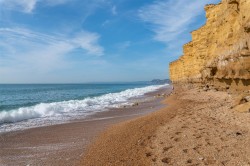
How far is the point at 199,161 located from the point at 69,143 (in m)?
4.65

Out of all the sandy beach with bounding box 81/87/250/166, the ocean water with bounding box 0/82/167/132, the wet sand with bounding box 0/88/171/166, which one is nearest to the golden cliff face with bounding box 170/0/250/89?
the sandy beach with bounding box 81/87/250/166

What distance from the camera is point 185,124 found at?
9.25 meters

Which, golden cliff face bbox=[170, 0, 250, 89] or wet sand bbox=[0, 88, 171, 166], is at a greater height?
golden cliff face bbox=[170, 0, 250, 89]

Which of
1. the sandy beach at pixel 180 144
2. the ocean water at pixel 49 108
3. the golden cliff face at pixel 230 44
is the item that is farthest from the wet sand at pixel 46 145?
the golden cliff face at pixel 230 44

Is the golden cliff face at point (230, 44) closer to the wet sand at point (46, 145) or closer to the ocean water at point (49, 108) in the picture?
the ocean water at point (49, 108)

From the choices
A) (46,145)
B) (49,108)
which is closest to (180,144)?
(46,145)

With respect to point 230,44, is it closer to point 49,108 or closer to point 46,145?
point 49,108

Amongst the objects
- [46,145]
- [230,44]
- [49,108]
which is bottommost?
[46,145]

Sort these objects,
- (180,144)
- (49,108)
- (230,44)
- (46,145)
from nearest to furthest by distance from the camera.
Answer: (180,144), (46,145), (49,108), (230,44)

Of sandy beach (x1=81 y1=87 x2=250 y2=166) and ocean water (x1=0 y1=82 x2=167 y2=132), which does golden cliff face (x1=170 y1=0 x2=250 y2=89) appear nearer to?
sandy beach (x1=81 y1=87 x2=250 y2=166)

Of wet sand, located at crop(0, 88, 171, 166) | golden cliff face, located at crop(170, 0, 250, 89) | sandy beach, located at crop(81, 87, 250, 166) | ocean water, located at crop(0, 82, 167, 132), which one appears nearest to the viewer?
sandy beach, located at crop(81, 87, 250, 166)

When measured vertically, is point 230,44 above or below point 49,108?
above

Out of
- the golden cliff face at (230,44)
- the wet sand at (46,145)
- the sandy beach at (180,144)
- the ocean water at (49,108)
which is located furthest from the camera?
the golden cliff face at (230,44)

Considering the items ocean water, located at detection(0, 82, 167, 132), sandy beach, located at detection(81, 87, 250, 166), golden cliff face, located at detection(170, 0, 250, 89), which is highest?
golden cliff face, located at detection(170, 0, 250, 89)
